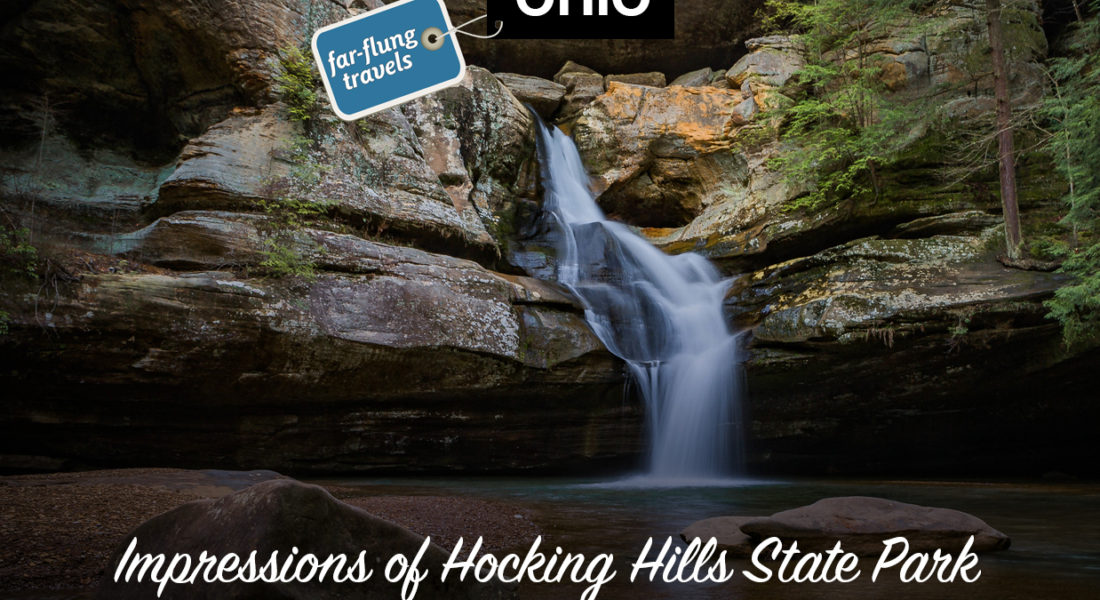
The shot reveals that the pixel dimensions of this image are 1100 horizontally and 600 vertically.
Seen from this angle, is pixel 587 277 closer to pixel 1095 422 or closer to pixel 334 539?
pixel 1095 422

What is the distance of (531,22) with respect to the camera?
491cm

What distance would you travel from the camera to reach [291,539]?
2.48m

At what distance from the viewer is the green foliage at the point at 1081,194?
9.03 m

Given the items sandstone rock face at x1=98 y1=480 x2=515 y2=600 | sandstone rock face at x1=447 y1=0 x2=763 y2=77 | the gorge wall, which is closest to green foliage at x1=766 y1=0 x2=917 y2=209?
the gorge wall

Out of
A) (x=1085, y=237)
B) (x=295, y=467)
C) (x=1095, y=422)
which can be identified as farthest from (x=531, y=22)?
(x=1095, y=422)

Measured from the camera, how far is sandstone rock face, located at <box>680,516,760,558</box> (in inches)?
155

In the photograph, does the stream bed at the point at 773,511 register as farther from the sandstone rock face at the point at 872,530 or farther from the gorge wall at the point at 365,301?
the gorge wall at the point at 365,301

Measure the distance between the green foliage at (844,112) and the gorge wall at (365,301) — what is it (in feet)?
1.59

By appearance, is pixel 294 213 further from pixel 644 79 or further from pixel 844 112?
pixel 644 79

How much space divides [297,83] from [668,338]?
819 cm

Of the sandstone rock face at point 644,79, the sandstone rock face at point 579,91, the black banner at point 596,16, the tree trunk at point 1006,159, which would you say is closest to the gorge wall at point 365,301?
the tree trunk at point 1006,159

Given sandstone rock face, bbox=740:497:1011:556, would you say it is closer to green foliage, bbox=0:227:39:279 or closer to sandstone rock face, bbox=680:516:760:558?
sandstone rock face, bbox=680:516:760:558

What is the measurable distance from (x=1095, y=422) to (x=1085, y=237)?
12.7ft

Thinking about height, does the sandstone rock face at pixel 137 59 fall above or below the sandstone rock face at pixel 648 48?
below
